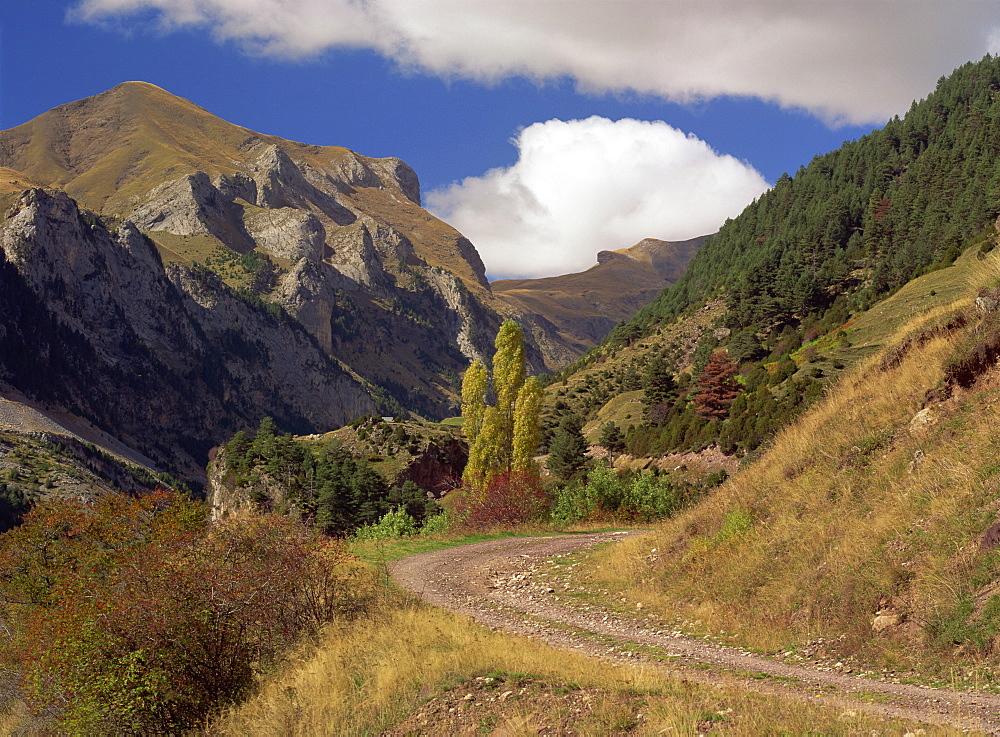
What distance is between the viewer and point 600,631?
11.9 m

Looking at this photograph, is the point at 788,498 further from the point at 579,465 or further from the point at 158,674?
the point at 579,465

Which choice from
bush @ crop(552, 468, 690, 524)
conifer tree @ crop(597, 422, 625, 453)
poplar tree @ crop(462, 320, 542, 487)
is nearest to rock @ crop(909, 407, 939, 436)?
bush @ crop(552, 468, 690, 524)

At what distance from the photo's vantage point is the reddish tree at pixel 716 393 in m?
52.0

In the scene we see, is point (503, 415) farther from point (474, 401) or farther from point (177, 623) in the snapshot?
point (177, 623)

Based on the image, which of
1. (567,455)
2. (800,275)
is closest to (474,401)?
(567,455)

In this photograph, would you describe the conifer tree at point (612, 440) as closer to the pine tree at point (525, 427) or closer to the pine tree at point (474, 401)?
the pine tree at point (474, 401)

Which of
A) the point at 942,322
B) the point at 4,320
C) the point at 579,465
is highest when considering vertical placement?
the point at 4,320

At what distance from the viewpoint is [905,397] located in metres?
13.4

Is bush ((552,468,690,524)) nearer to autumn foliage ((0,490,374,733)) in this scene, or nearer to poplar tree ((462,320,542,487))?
poplar tree ((462,320,542,487))

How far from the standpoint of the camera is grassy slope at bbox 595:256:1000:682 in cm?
855

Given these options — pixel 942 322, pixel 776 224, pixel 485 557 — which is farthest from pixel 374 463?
pixel 776 224

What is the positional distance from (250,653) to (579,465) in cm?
4117

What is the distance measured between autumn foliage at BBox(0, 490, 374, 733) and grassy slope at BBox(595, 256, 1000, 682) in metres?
6.85

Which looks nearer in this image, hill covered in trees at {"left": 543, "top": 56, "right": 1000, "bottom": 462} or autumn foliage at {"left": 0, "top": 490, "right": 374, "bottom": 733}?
autumn foliage at {"left": 0, "top": 490, "right": 374, "bottom": 733}
